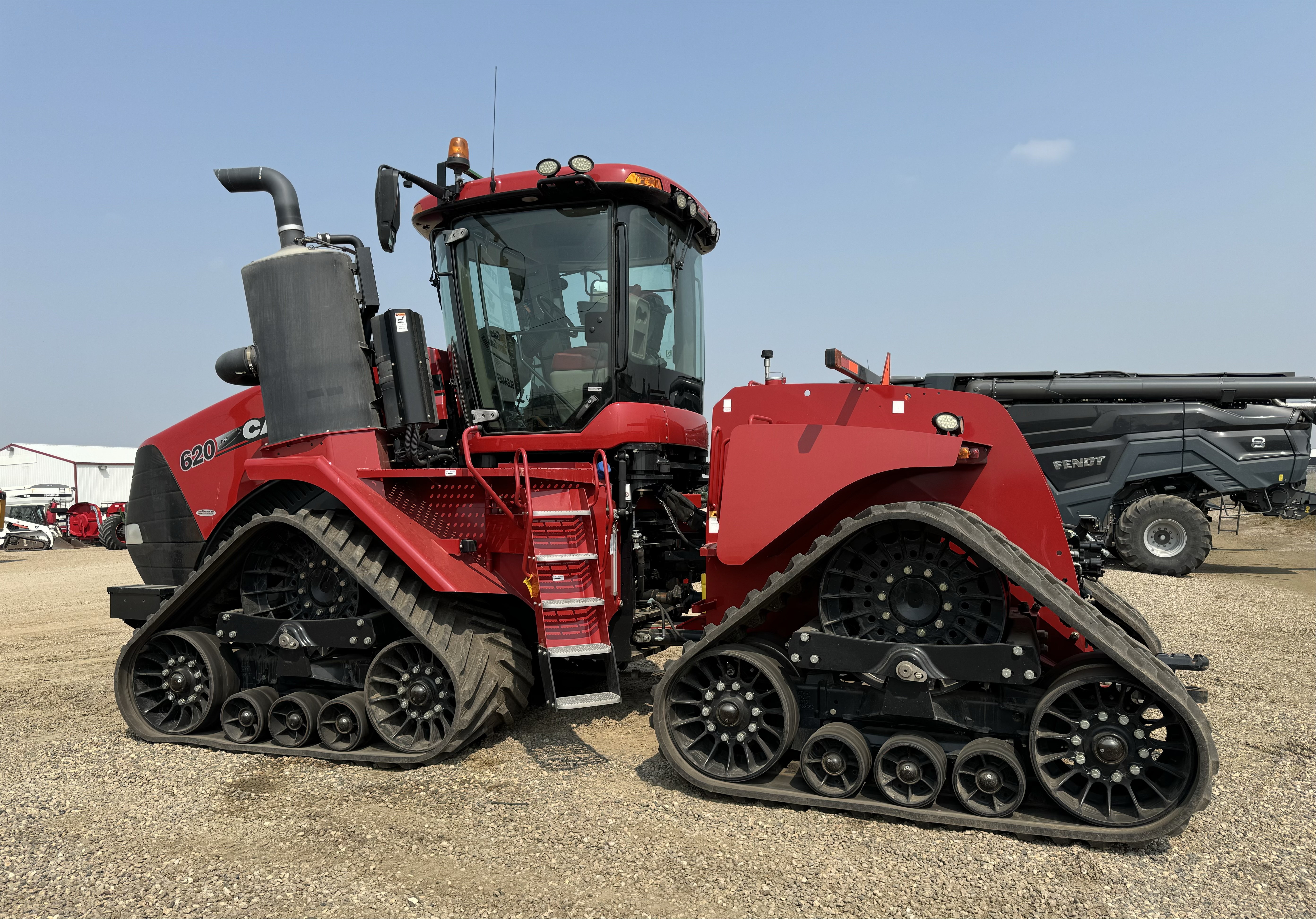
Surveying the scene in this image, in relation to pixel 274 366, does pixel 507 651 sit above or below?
below

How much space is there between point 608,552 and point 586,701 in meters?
0.83

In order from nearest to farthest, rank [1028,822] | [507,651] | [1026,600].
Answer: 1. [1028,822]
2. [1026,600]
3. [507,651]

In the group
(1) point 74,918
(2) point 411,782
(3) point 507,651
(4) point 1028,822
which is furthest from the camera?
(3) point 507,651

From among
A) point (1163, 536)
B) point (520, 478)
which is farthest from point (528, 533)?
point (1163, 536)

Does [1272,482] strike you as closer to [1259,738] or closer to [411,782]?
[1259,738]

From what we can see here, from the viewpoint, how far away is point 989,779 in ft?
11.8

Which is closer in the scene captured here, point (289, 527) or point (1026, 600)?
point (1026, 600)

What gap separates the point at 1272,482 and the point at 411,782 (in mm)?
13908

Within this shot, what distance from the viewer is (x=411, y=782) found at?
4453mm

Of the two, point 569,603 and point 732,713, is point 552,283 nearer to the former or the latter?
point 569,603

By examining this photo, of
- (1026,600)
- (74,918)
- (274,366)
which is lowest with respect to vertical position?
(74,918)

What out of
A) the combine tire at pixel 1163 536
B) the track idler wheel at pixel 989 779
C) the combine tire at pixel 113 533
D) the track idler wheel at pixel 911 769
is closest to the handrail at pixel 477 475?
the track idler wheel at pixel 911 769

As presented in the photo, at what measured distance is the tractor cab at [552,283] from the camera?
5.05m

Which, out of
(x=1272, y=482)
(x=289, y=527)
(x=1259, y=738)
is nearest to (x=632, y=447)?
(x=289, y=527)
